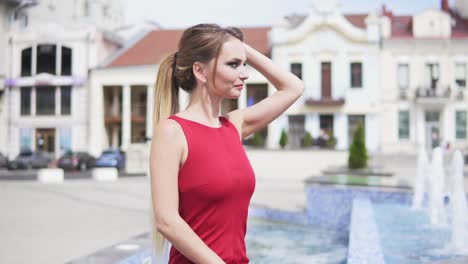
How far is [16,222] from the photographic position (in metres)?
9.80

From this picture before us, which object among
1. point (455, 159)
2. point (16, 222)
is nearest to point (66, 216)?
point (16, 222)

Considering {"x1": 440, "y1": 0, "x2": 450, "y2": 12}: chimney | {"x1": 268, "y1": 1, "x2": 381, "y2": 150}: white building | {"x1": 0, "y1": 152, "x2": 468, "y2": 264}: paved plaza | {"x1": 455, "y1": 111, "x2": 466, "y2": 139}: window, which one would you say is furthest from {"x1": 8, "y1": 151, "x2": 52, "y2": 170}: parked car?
{"x1": 440, "y1": 0, "x2": 450, "y2": 12}: chimney

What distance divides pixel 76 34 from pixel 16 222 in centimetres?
3381

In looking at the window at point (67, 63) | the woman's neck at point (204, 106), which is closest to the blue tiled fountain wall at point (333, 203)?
the woman's neck at point (204, 106)

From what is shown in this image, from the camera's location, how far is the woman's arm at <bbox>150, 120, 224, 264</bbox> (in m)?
1.72

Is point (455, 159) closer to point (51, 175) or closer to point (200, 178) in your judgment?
point (200, 178)

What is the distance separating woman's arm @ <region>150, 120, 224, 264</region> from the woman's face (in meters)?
0.29

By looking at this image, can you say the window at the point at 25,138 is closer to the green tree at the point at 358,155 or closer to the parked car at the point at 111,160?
the parked car at the point at 111,160

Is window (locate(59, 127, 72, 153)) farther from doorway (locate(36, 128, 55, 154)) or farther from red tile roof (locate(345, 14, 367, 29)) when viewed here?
red tile roof (locate(345, 14, 367, 29))

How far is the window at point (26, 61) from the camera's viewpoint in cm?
4147

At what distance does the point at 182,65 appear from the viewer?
78.2 inches

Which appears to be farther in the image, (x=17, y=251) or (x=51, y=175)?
(x=51, y=175)

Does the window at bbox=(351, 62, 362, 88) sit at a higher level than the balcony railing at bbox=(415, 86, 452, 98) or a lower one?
higher

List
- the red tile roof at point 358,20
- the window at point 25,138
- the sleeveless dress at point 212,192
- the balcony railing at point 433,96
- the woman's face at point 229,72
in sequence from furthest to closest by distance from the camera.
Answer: the window at point 25,138, the red tile roof at point 358,20, the balcony railing at point 433,96, the woman's face at point 229,72, the sleeveless dress at point 212,192
